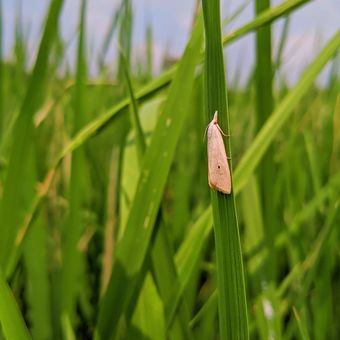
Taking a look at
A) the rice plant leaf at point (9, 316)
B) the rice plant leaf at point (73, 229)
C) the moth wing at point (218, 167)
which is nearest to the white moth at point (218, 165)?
the moth wing at point (218, 167)

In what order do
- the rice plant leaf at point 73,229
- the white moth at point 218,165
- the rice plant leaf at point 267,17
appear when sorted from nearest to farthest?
the white moth at point 218,165 < the rice plant leaf at point 267,17 < the rice plant leaf at point 73,229

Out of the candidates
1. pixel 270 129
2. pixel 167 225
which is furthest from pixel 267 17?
pixel 167 225

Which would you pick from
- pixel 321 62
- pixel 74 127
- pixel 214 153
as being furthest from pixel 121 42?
pixel 214 153

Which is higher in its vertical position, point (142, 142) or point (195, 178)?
point (142, 142)

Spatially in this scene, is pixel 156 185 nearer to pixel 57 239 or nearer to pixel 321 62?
pixel 321 62

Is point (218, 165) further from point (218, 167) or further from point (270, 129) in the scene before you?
point (270, 129)

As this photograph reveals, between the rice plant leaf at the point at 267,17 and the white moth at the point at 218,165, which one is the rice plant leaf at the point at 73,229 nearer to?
the rice plant leaf at the point at 267,17

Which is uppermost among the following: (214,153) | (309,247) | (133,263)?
(214,153)

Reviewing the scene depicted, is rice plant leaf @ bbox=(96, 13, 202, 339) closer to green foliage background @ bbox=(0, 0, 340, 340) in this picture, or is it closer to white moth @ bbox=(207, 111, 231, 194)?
green foliage background @ bbox=(0, 0, 340, 340)
